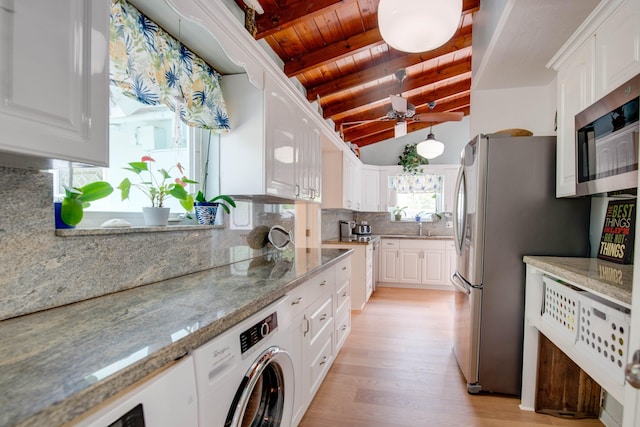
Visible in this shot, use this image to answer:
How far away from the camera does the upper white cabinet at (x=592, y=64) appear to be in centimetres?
125

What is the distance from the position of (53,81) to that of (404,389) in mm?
2362

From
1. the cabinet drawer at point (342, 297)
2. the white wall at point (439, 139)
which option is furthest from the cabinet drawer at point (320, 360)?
the white wall at point (439, 139)

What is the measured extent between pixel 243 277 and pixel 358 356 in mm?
1497

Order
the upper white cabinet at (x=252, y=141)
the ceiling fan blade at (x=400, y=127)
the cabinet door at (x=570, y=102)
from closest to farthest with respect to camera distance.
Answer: the cabinet door at (x=570, y=102) → the upper white cabinet at (x=252, y=141) → the ceiling fan blade at (x=400, y=127)

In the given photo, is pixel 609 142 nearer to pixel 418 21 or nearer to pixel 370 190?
pixel 418 21

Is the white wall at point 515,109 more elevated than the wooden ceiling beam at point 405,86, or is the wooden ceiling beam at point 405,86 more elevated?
the wooden ceiling beam at point 405,86

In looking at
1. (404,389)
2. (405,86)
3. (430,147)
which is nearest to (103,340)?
(404,389)

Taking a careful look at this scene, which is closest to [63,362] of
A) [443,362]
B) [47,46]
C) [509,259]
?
[47,46]

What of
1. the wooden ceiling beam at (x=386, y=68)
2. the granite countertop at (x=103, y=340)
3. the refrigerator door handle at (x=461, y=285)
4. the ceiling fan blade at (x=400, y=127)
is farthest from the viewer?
the ceiling fan blade at (x=400, y=127)

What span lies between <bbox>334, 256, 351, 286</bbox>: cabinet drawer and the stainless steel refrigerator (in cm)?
94

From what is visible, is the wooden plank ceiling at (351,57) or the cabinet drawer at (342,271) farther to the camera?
the cabinet drawer at (342,271)

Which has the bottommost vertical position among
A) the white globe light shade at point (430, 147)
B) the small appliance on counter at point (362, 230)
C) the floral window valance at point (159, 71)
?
the small appliance on counter at point (362, 230)

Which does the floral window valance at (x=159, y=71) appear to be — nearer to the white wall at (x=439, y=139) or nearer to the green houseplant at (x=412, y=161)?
the green houseplant at (x=412, y=161)

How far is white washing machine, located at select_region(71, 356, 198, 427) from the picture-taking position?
1.88 feet
